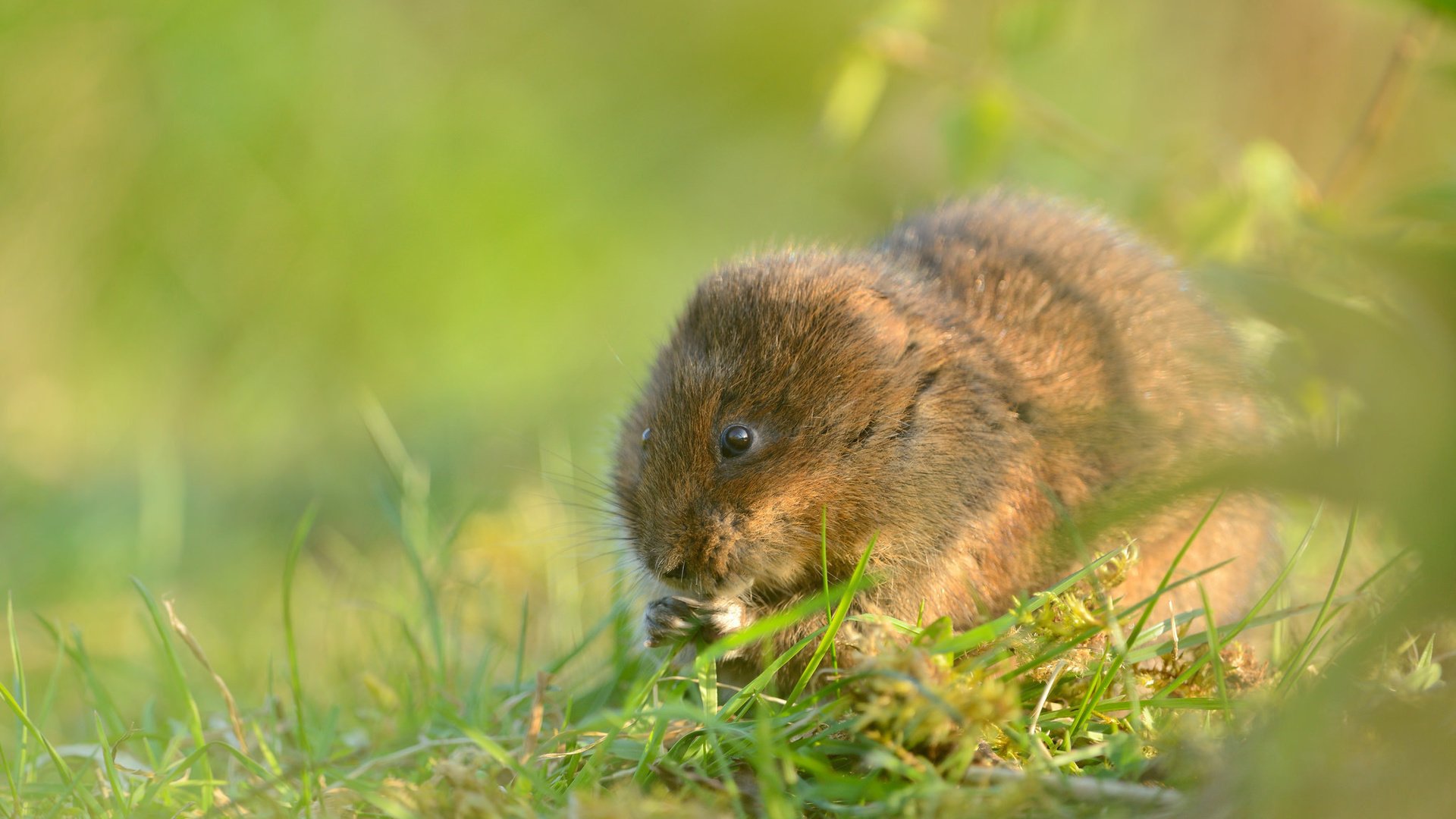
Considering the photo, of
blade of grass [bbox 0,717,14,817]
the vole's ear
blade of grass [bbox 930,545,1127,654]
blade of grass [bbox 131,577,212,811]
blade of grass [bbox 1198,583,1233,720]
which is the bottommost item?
blade of grass [bbox 0,717,14,817]

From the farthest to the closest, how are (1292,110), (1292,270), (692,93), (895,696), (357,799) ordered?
1. (692,93)
2. (1292,110)
3. (1292,270)
4. (357,799)
5. (895,696)

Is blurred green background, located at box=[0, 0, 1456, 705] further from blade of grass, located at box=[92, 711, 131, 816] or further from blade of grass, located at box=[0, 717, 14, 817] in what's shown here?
blade of grass, located at box=[0, 717, 14, 817]

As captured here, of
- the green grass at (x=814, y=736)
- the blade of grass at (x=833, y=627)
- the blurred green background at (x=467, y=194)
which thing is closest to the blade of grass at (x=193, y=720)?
the green grass at (x=814, y=736)

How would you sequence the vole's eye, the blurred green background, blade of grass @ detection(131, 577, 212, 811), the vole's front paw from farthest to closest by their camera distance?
1. the blurred green background
2. the vole's eye
3. the vole's front paw
4. blade of grass @ detection(131, 577, 212, 811)

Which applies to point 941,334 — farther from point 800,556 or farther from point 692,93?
point 692,93

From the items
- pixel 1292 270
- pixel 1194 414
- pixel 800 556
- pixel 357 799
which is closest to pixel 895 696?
pixel 800 556

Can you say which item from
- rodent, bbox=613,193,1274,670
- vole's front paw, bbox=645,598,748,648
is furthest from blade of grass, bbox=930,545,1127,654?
vole's front paw, bbox=645,598,748,648

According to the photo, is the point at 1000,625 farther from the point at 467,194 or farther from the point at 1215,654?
the point at 467,194
